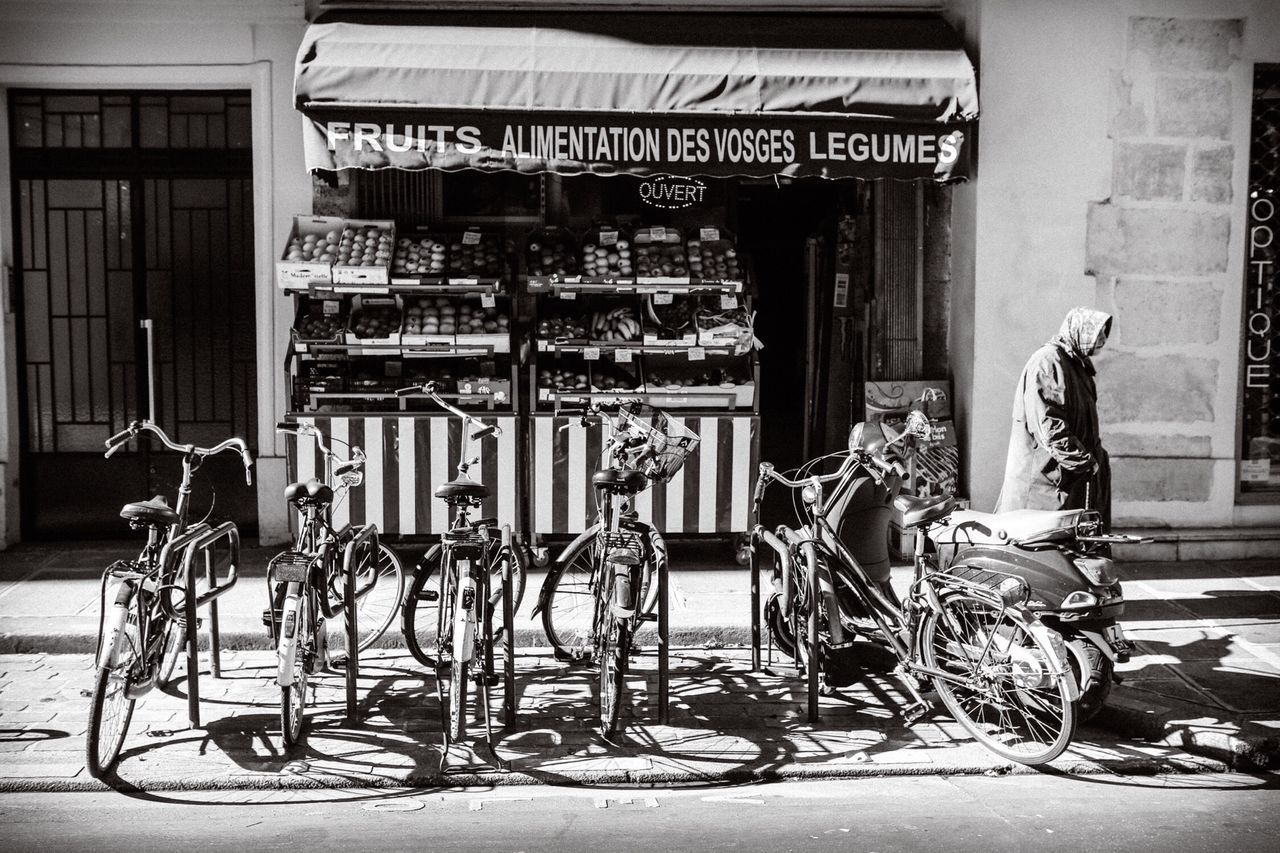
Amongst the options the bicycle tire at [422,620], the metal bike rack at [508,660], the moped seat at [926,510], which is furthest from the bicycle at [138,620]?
the moped seat at [926,510]

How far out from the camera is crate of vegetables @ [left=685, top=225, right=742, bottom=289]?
358 inches

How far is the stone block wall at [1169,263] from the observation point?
9.02 m

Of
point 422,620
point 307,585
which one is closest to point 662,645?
point 307,585

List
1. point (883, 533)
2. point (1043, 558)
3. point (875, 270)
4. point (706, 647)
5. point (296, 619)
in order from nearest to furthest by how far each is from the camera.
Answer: point (296, 619), point (1043, 558), point (883, 533), point (706, 647), point (875, 270)

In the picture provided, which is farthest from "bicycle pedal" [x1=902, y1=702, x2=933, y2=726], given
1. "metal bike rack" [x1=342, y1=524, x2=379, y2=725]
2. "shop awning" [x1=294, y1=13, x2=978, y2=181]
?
"shop awning" [x1=294, y1=13, x2=978, y2=181]

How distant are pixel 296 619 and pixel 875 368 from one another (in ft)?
18.6

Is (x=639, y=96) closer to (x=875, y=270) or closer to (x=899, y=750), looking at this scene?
(x=875, y=270)

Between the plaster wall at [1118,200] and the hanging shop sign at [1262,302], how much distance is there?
10.1 inches

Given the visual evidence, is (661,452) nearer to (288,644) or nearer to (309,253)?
(288,644)

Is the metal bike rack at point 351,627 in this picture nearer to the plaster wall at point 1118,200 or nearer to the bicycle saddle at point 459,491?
the bicycle saddle at point 459,491

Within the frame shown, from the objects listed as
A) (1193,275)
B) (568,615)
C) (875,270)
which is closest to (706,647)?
(568,615)

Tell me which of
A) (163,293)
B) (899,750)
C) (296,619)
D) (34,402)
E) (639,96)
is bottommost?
(899,750)

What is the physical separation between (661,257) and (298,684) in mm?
4613

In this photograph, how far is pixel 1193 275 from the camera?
9109 millimetres
